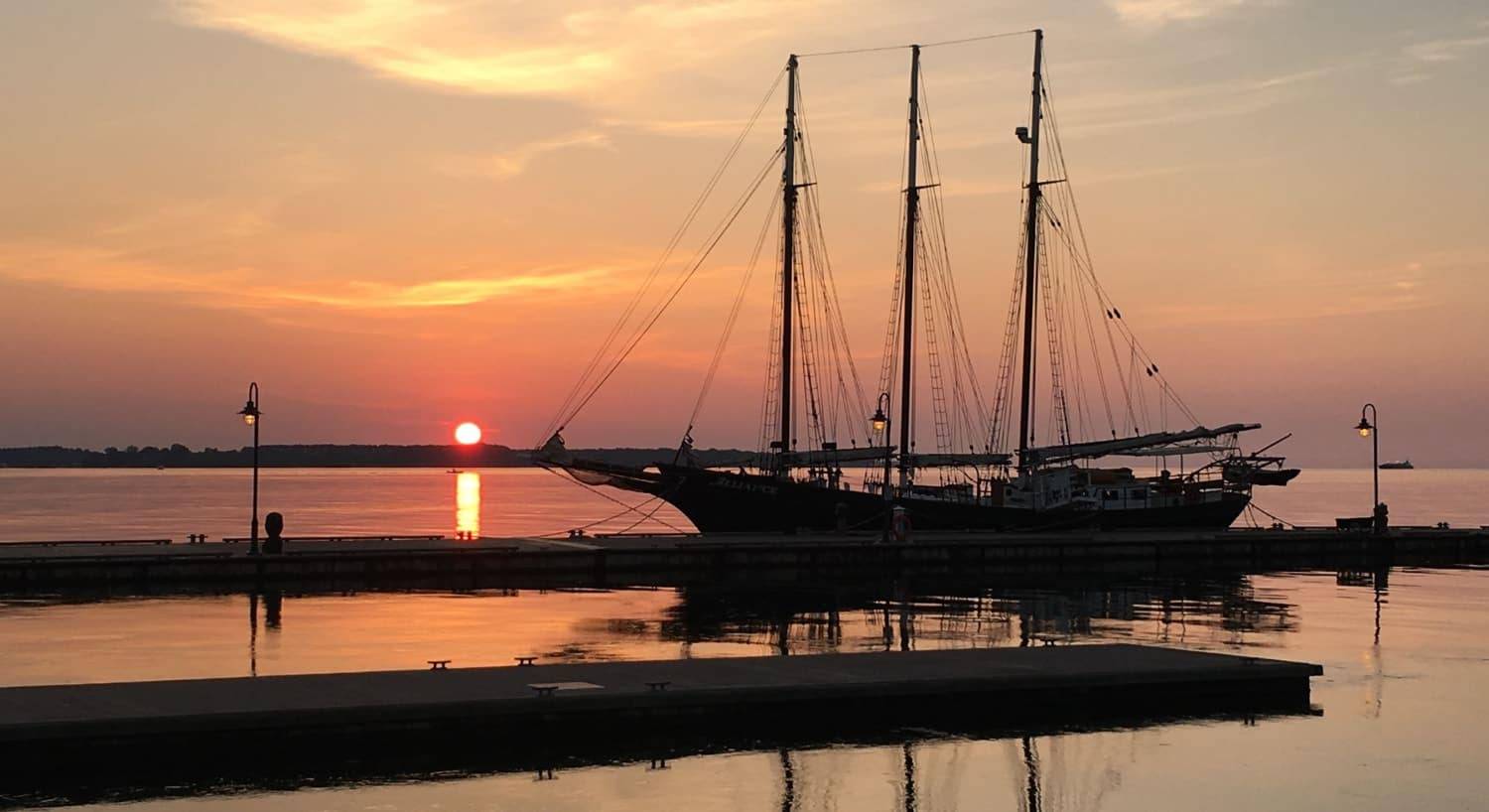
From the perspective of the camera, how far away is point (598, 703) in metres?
25.2

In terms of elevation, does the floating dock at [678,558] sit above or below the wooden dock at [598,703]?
above

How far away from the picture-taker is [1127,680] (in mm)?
29250

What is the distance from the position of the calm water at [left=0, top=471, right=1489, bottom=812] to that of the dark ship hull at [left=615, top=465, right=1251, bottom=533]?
17759mm

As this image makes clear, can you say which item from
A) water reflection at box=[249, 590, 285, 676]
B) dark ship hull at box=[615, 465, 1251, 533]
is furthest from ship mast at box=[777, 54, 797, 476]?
water reflection at box=[249, 590, 285, 676]

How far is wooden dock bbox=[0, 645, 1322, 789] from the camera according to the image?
22578 mm

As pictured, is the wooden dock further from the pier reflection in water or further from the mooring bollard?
the mooring bollard

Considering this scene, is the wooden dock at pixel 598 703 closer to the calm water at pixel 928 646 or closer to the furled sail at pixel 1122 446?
the calm water at pixel 928 646

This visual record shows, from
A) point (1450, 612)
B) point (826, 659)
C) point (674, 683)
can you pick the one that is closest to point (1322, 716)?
point (826, 659)

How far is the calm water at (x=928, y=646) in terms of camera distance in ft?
A: 72.8

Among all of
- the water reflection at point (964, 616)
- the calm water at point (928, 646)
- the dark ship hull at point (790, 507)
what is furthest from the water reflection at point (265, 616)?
the dark ship hull at point (790, 507)

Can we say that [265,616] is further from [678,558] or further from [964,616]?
[678,558]

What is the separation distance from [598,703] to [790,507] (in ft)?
180

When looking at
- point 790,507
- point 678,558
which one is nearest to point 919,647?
→ point 678,558

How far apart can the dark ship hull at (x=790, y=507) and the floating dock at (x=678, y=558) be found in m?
5.23
